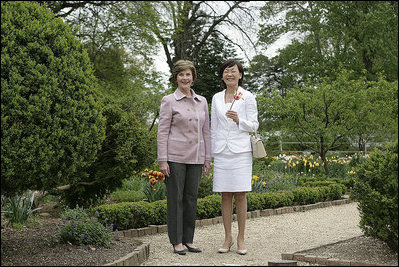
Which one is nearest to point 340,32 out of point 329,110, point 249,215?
point 329,110

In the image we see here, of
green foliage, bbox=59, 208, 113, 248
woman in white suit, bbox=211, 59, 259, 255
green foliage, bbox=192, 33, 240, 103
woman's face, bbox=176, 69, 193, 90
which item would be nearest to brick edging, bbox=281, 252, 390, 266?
woman in white suit, bbox=211, 59, 259, 255

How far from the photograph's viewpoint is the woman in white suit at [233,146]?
4.73 m

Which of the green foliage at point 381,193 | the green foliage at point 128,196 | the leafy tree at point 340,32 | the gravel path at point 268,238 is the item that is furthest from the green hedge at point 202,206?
the leafy tree at point 340,32

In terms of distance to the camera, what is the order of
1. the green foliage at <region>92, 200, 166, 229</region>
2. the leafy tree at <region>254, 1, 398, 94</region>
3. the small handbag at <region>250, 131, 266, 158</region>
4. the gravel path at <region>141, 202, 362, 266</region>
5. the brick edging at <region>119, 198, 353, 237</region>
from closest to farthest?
the gravel path at <region>141, 202, 362, 266</region> → the small handbag at <region>250, 131, 266, 158</region> → the green foliage at <region>92, 200, 166, 229</region> → the brick edging at <region>119, 198, 353, 237</region> → the leafy tree at <region>254, 1, 398, 94</region>

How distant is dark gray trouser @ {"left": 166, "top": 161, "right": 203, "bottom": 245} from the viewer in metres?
4.77

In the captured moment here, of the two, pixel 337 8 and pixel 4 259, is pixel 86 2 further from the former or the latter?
pixel 4 259

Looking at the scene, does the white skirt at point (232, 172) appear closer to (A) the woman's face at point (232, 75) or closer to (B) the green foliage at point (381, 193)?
(A) the woman's face at point (232, 75)

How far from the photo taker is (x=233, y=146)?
4762 millimetres

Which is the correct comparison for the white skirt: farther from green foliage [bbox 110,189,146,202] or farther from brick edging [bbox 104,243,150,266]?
green foliage [bbox 110,189,146,202]

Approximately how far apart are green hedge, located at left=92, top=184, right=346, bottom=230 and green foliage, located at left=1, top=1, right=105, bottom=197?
5.32 ft

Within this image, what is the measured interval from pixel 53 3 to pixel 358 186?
15.4m

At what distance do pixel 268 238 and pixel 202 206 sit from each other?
1.39 metres

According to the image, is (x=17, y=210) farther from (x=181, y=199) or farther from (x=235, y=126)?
(x=235, y=126)

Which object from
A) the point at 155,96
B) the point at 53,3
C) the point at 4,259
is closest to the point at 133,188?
the point at 4,259
